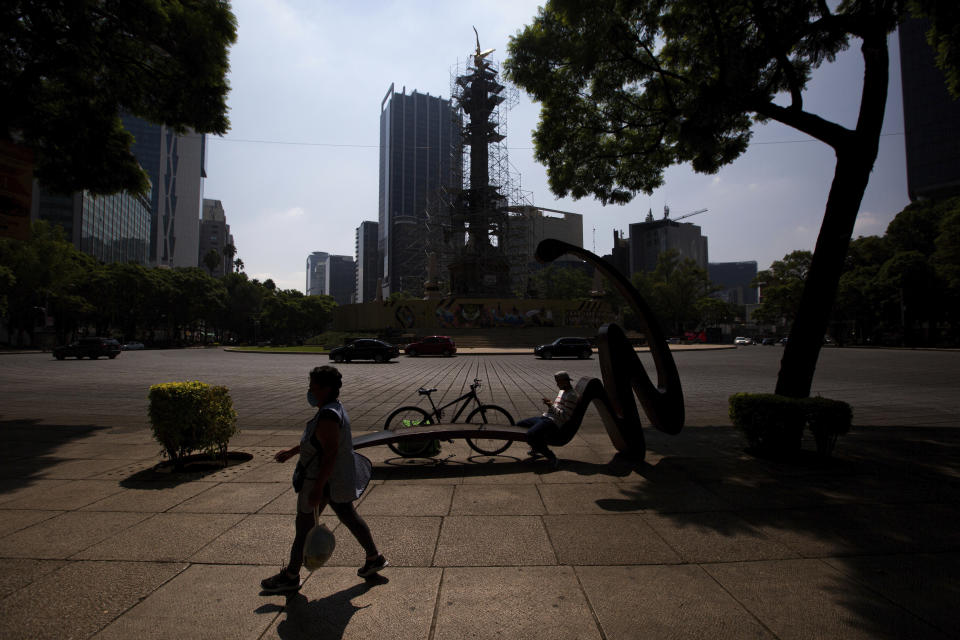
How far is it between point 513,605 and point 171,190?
154406 mm

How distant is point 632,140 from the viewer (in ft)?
36.5

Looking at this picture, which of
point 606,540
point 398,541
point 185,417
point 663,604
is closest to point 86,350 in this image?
point 185,417

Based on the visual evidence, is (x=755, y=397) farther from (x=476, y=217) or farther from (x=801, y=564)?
(x=476, y=217)

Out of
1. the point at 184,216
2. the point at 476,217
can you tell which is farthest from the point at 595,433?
the point at 184,216

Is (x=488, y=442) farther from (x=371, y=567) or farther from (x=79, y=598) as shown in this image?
(x=79, y=598)

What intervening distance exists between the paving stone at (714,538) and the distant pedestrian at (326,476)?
226cm

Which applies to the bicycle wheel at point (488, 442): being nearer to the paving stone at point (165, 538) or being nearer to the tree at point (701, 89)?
the paving stone at point (165, 538)

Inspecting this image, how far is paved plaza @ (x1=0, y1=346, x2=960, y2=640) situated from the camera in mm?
2732

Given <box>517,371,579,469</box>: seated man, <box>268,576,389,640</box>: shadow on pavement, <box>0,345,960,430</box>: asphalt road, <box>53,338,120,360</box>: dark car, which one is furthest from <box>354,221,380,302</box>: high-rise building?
<box>268,576,389,640</box>: shadow on pavement

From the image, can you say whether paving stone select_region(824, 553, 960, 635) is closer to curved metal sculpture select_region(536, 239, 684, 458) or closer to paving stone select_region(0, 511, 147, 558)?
curved metal sculpture select_region(536, 239, 684, 458)

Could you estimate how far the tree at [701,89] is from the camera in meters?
7.06

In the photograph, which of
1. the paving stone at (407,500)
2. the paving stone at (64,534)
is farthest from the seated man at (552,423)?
the paving stone at (64,534)

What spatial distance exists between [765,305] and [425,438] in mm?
70697

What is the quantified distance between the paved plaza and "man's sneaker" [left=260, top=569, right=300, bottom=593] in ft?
0.23
